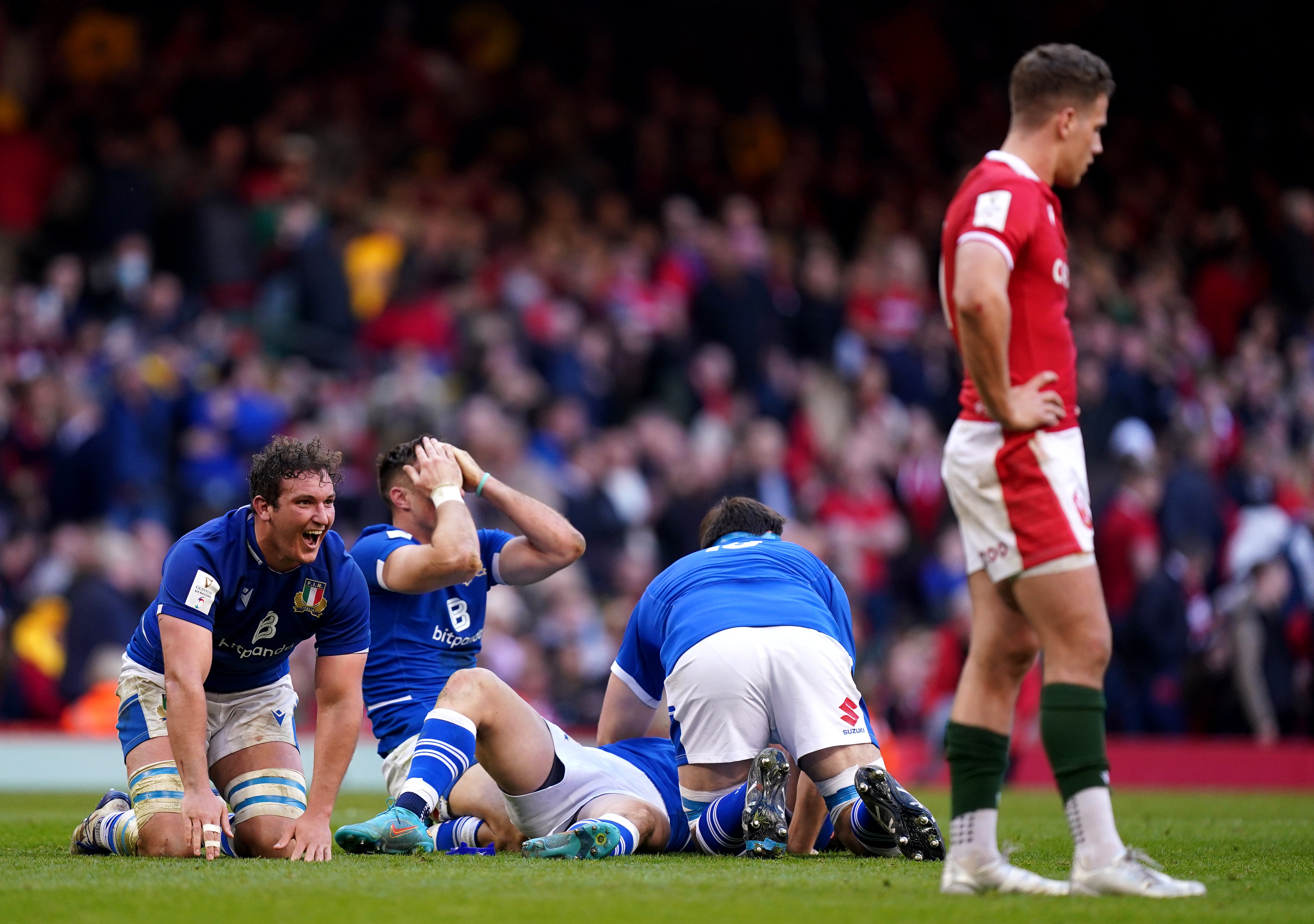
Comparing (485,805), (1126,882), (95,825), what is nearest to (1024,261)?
(1126,882)

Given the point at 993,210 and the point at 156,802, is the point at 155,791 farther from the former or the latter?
the point at 993,210

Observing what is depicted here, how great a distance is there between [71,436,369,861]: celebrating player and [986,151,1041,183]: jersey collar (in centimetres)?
277

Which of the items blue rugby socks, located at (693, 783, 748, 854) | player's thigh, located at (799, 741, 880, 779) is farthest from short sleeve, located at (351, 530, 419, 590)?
player's thigh, located at (799, 741, 880, 779)

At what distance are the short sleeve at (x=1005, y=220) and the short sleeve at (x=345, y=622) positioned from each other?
113 inches

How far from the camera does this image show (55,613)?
13.8 meters

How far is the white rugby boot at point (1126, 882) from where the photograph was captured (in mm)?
4836

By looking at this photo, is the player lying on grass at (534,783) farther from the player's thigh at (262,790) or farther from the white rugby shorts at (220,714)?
the white rugby shorts at (220,714)

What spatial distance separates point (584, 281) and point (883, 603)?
4.56 m

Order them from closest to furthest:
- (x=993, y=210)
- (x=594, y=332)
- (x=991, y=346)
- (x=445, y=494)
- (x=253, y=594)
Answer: (x=991, y=346) → (x=993, y=210) → (x=253, y=594) → (x=445, y=494) → (x=594, y=332)

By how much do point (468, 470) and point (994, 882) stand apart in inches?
133

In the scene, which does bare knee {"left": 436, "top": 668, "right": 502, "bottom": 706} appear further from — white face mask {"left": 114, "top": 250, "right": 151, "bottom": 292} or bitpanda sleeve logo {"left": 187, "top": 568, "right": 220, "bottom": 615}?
white face mask {"left": 114, "top": 250, "right": 151, "bottom": 292}

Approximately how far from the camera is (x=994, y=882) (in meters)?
5.00

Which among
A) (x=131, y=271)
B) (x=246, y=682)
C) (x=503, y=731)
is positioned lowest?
(x=503, y=731)

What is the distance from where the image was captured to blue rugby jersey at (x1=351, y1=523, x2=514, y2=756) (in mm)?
7438
